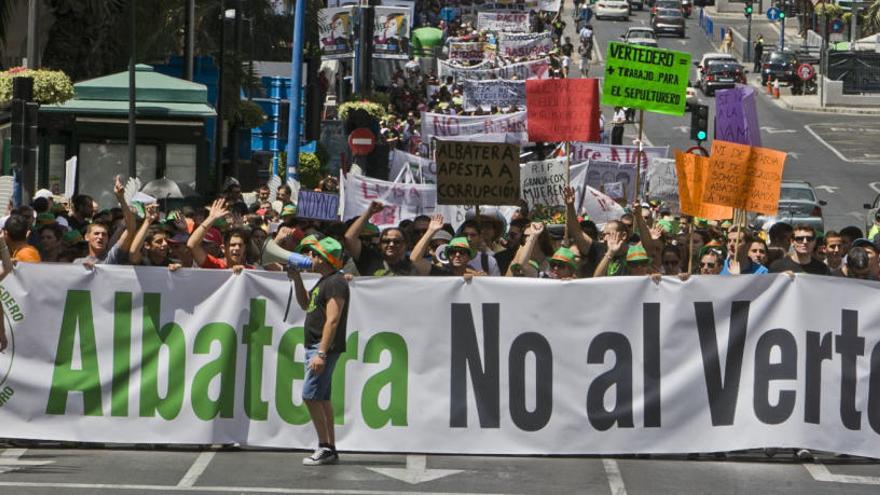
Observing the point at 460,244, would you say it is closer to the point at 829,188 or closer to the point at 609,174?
the point at 609,174

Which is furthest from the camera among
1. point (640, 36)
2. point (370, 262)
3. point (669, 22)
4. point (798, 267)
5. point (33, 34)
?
point (669, 22)

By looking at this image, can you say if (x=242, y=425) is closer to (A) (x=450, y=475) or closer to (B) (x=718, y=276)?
(A) (x=450, y=475)

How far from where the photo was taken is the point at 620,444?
499 inches

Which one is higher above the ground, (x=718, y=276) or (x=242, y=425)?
(x=718, y=276)

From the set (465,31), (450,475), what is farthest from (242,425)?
(465,31)

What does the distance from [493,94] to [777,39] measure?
4770 cm

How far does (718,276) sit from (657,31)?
75.9 metres

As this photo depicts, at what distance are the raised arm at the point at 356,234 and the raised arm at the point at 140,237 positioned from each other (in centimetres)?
156

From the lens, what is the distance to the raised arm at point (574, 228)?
14344 mm

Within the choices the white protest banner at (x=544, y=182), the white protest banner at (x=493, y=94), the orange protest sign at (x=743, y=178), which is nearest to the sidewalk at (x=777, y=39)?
the white protest banner at (x=493, y=94)

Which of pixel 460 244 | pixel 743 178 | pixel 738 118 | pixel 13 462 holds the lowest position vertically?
pixel 13 462

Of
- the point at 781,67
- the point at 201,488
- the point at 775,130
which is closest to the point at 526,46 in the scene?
the point at 775,130

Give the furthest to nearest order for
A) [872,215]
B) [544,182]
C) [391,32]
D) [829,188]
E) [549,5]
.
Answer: [549,5] < [391,32] < [829,188] < [872,215] < [544,182]

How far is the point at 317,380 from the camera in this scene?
39.5 feet
